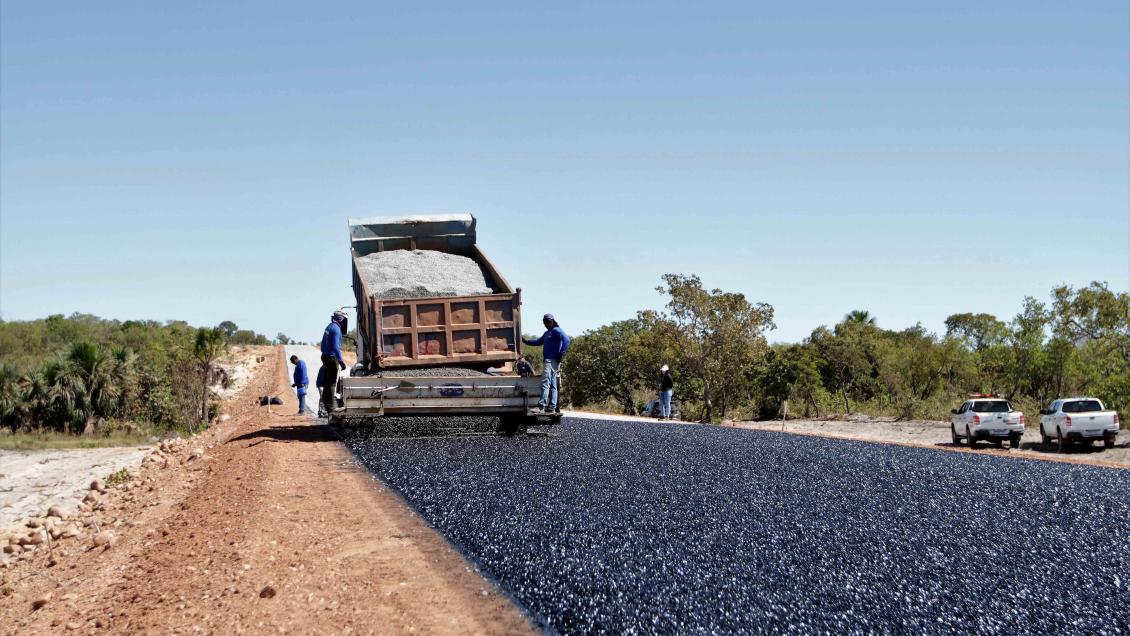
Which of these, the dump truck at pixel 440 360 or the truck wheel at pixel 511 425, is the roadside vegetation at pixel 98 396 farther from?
the truck wheel at pixel 511 425

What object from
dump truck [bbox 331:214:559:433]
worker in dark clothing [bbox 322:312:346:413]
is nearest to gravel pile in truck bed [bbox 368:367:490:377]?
dump truck [bbox 331:214:559:433]

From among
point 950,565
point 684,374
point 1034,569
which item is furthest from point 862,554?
point 684,374

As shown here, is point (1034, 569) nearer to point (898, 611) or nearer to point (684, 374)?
→ point (898, 611)

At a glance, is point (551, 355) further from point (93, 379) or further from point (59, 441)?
point (93, 379)

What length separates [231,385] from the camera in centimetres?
4934

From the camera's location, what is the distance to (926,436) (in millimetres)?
28375

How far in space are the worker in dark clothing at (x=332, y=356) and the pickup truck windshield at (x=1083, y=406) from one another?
712 inches

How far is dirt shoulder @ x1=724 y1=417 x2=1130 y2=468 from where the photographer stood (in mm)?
21647

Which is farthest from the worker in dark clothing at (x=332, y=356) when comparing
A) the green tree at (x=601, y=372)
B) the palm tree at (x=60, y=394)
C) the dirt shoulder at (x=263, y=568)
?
the green tree at (x=601, y=372)

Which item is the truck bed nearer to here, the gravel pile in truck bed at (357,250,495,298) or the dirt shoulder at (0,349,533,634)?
the gravel pile in truck bed at (357,250,495,298)

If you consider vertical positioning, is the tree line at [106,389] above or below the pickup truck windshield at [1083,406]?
above

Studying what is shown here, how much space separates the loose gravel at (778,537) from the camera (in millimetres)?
5496

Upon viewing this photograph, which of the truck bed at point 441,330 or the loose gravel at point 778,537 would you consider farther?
the truck bed at point 441,330

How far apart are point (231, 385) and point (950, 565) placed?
47391mm
